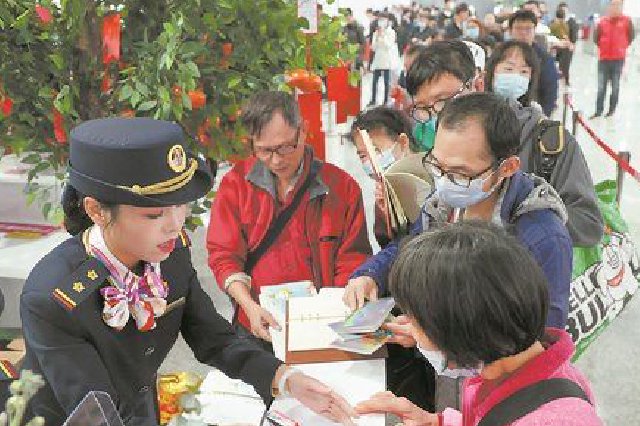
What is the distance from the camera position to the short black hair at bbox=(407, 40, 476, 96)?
116 inches

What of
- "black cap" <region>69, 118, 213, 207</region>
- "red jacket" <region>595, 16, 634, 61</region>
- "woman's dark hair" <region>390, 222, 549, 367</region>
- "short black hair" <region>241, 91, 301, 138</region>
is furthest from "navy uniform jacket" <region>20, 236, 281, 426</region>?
"red jacket" <region>595, 16, 634, 61</region>

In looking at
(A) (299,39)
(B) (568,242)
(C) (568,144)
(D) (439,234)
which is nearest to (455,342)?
(D) (439,234)

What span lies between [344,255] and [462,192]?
0.79 meters

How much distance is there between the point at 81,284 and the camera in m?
1.60

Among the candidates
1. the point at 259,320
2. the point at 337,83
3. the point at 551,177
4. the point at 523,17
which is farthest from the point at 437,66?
the point at 337,83

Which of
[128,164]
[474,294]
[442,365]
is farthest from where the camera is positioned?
[128,164]

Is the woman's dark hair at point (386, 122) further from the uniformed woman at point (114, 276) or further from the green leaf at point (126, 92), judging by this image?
the uniformed woman at point (114, 276)

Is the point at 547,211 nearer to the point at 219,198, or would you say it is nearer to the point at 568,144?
the point at 568,144

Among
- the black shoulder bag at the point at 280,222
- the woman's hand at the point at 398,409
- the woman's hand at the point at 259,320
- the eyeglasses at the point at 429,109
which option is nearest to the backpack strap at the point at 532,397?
the woman's hand at the point at 398,409

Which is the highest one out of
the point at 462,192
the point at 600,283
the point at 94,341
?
the point at 462,192

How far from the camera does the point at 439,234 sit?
130cm

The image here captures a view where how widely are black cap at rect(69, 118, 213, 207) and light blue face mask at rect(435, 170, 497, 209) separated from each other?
0.74 meters

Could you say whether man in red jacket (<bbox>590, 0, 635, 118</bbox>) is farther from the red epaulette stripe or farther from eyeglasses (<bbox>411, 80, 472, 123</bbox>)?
the red epaulette stripe

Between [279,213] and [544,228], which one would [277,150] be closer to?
[279,213]
